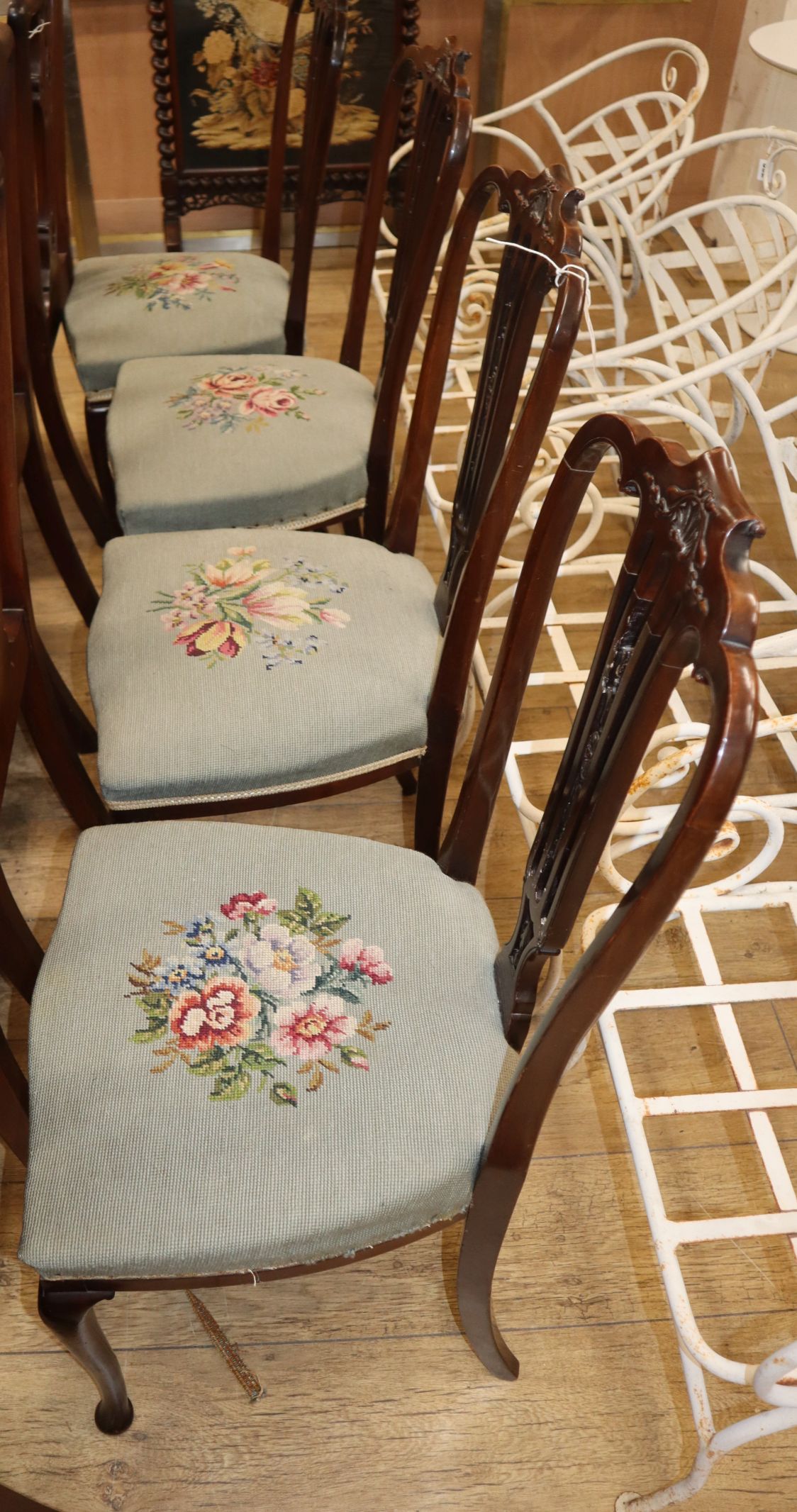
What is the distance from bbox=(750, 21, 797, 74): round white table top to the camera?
215 cm

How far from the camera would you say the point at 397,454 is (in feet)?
7.66

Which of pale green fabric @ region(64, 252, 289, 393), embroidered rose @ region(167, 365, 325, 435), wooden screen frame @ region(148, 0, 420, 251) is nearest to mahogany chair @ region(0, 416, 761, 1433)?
embroidered rose @ region(167, 365, 325, 435)

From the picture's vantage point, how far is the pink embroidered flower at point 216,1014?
2.91ft

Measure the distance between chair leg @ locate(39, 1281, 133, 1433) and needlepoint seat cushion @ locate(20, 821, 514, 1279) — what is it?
5cm

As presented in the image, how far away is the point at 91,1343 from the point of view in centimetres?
92

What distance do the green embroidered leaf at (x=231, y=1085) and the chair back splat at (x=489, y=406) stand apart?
462mm

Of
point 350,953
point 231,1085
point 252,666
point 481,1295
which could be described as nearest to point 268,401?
point 252,666

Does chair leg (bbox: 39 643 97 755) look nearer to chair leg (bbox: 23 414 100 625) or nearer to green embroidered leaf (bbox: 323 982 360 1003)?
chair leg (bbox: 23 414 100 625)

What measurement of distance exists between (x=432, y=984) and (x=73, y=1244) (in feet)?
1.07

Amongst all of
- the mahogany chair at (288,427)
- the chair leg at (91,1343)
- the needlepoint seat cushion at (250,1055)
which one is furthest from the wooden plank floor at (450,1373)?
the mahogany chair at (288,427)

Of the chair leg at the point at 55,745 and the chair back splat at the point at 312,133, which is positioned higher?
the chair back splat at the point at 312,133

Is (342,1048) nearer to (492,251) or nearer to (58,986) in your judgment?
(58,986)

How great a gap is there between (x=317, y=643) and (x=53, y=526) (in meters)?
0.61

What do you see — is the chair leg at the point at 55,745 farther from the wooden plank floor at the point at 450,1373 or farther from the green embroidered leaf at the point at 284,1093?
the green embroidered leaf at the point at 284,1093
